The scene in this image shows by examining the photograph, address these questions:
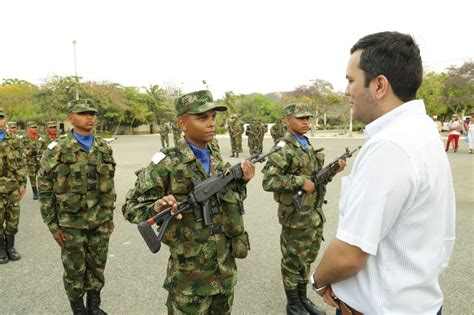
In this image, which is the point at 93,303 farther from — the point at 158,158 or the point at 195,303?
the point at 158,158

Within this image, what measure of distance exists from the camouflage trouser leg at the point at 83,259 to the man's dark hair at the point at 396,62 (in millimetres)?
2899

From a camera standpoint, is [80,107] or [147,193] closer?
[147,193]

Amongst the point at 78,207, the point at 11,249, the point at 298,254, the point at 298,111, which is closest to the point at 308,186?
the point at 298,254

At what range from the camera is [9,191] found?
14.9 ft

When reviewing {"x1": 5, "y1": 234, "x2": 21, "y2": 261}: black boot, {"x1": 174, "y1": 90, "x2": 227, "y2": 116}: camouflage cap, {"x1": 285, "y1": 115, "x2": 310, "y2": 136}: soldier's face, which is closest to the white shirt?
{"x1": 174, "y1": 90, "x2": 227, "y2": 116}: camouflage cap

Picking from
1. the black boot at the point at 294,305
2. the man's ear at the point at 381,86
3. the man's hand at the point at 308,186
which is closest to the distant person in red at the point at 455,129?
the man's hand at the point at 308,186

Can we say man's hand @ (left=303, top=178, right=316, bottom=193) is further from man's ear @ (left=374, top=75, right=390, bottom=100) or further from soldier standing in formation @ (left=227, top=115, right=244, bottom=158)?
soldier standing in formation @ (left=227, top=115, right=244, bottom=158)

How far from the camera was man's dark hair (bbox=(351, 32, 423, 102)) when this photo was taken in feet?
3.96

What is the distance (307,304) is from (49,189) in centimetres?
265

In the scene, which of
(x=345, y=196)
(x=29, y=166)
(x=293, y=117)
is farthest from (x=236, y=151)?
(x=345, y=196)

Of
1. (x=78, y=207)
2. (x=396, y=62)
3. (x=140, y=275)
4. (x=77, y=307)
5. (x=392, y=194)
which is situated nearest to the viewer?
(x=392, y=194)

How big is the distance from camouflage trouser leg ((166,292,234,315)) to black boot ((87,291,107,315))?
4.10 feet

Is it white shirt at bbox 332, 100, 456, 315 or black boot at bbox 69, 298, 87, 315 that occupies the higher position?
white shirt at bbox 332, 100, 456, 315

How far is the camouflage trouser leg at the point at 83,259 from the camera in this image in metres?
3.01
